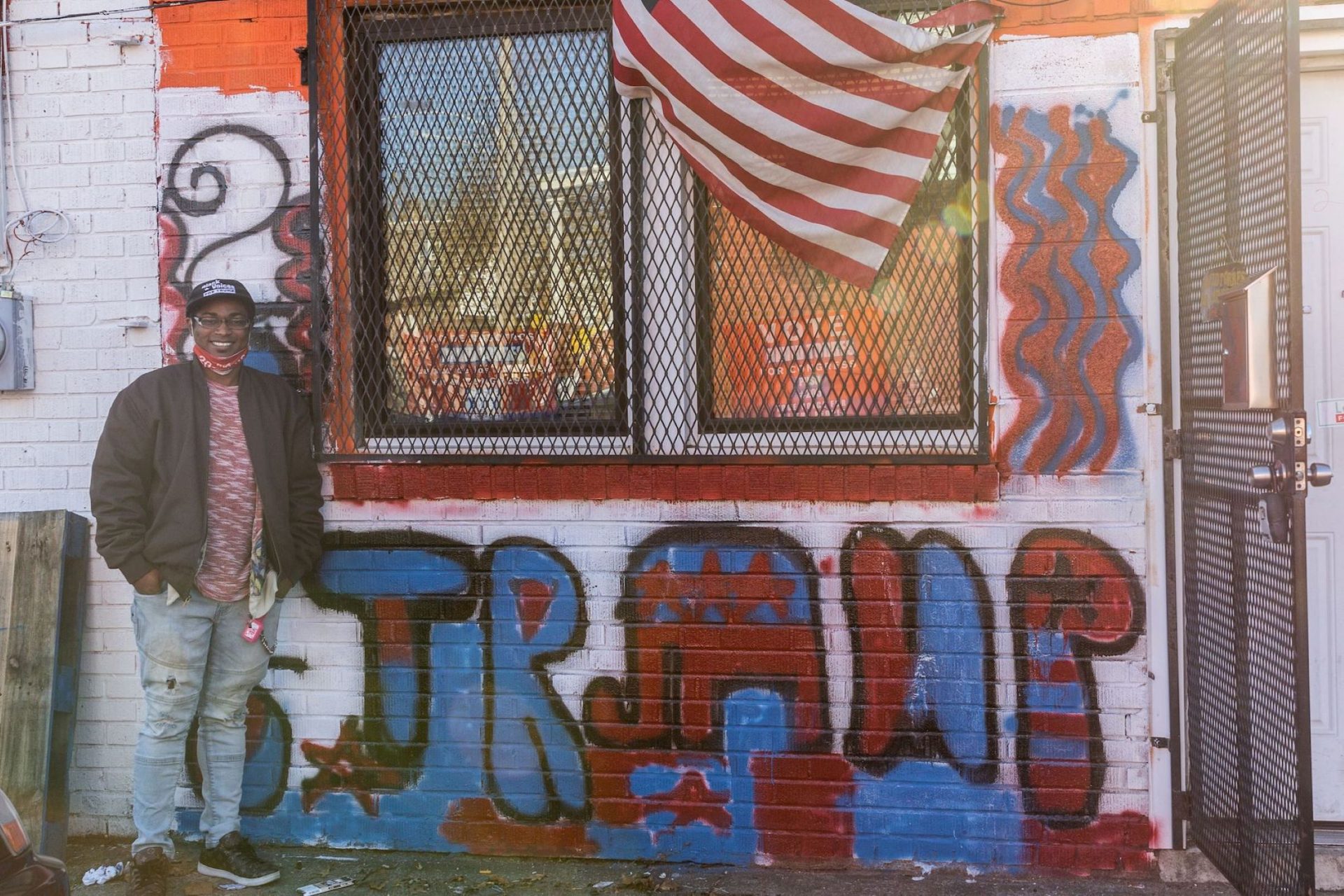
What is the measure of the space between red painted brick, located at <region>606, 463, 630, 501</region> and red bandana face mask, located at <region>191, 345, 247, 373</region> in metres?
1.35

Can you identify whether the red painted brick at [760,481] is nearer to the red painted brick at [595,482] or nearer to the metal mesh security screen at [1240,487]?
the red painted brick at [595,482]

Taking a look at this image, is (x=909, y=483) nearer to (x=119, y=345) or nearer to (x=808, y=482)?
(x=808, y=482)

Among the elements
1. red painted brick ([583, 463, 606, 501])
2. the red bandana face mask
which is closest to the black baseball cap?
the red bandana face mask

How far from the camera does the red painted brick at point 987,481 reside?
3838mm

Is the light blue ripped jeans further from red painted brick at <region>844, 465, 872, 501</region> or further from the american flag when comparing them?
the american flag

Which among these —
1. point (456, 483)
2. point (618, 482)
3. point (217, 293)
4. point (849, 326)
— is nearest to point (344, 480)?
point (456, 483)

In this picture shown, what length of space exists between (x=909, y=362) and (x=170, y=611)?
266 cm

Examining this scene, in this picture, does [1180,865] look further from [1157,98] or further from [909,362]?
[1157,98]

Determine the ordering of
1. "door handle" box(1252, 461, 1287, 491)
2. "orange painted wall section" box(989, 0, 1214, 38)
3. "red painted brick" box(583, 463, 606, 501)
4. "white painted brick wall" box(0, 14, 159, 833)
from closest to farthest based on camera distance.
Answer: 1. "door handle" box(1252, 461, 1287, 491)
2. "orange painted wall section" box(989, 0, 1214, 38)
3. "red painted brick" box(583, 463, 606, 501)
4. "white painted brick wall" box(0, 14, 159, 833)

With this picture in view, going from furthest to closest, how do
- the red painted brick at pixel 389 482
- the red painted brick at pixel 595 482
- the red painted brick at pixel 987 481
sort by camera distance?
1. the red painted brick at pixel 389 482
2. the red painted brick at pixel 595 482
3. the red painted brick at pixel 987 481

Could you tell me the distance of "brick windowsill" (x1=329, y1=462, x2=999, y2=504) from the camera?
12.7 feet

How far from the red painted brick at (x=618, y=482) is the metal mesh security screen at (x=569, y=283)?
10cm

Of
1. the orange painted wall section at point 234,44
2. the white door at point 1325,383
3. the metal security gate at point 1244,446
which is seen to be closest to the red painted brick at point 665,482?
the metal security gate at point 1244,446

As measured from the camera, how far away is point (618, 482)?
4.05 metres
